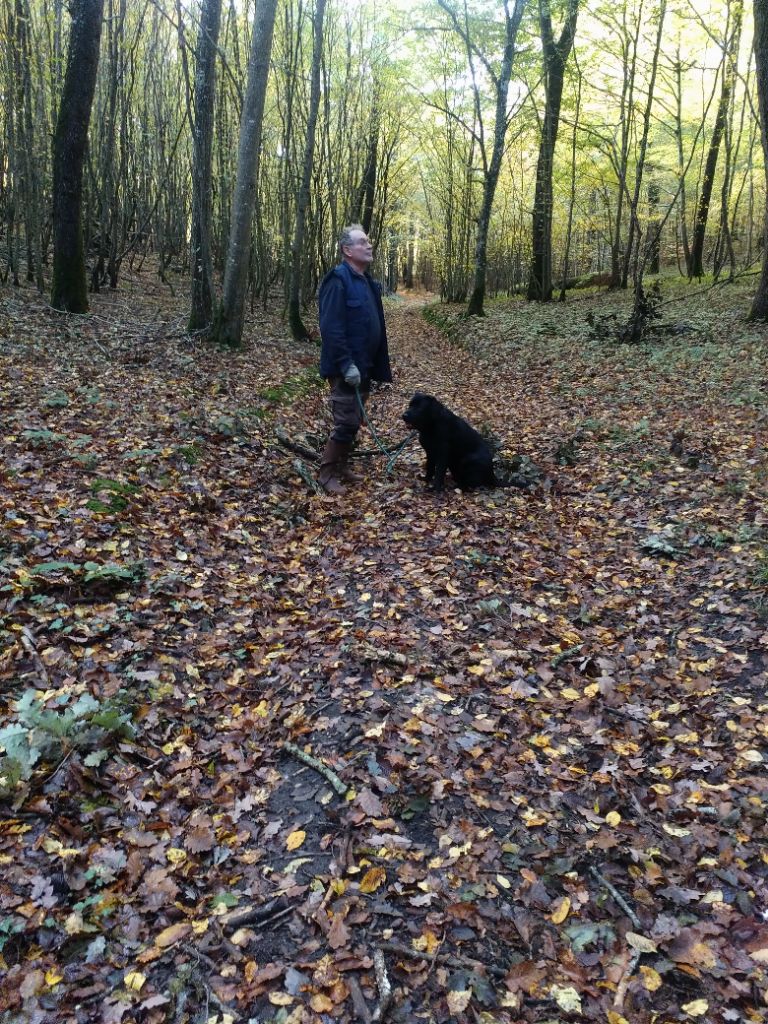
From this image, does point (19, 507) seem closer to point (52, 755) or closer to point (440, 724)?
point (52, 755)

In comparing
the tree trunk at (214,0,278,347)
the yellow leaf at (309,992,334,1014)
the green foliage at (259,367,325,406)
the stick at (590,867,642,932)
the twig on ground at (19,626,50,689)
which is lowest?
the yellow leaf at (309,992,334,1014)

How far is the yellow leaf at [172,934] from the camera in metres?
2.51

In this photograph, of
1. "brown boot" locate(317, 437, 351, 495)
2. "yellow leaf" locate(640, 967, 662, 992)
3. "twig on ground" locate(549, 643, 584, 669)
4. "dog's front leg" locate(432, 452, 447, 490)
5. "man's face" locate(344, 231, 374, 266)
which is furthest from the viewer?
"brown boot" locate(317, 437, 351, 495)

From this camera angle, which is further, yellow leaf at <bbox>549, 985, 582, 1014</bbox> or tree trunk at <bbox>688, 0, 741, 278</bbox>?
tree trunk at <bbox>688, 0, 741, 278</bbox>

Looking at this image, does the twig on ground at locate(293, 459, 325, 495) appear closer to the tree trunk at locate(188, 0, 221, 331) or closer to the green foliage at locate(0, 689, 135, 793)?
the green foliage at locate(0, 689, 135, 793)

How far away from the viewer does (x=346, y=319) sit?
6.72 m

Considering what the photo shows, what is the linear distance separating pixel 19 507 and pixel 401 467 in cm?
441

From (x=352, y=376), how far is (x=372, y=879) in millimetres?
4890

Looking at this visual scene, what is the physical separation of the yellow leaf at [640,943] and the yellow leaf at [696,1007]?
0.69 ft

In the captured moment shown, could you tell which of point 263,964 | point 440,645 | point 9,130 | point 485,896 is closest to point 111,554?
point 440,645

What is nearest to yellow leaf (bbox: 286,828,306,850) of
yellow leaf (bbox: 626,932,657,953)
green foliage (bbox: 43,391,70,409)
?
yellow leaf (bbox: 626,932,657,953)

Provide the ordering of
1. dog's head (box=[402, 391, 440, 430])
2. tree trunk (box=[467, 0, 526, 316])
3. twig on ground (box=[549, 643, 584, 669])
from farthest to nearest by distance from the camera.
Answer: tree trunk (box=[467, 0, 526, 316]) → dog's head (box=[402, 391, 440, 430]) → twig on ground (box=[549, 643, 584, 669])

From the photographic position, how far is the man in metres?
6.61

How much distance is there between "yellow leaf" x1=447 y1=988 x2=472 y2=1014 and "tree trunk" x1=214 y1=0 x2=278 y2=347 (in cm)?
1130
